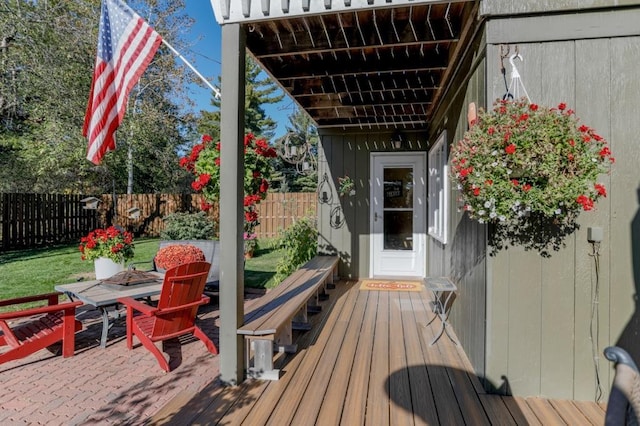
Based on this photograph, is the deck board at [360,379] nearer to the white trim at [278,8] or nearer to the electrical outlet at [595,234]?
the electrical outlet at [595,234]

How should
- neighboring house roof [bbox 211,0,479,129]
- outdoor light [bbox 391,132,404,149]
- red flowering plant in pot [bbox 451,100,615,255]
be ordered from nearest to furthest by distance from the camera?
red flowering plant in pot [bbox 451,100,615,255]
neighboring house roof [bbox 211,0,479,129]
outdoor light [bbox 391,132,404,149]

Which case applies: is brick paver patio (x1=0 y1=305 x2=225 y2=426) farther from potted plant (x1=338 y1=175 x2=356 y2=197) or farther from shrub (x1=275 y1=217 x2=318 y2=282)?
potted plant (x1=338 y1=175 x2=356 y2=197)

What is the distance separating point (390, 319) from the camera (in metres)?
3.94

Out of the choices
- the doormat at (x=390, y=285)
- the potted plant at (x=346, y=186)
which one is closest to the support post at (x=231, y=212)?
the doormat at (x=390, y=285)

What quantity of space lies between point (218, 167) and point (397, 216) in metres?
3.01

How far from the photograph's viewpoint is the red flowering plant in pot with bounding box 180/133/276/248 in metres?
4.53

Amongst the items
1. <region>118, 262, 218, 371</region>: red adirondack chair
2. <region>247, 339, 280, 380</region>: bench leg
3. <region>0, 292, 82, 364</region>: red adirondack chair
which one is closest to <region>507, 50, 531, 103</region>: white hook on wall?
<region>247, 339, 280, 380</region>: bench leg

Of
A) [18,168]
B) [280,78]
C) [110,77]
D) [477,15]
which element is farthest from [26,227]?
[477,15]

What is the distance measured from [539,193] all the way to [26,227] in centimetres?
1189

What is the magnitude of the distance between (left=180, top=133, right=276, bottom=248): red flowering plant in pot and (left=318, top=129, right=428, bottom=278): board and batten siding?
1.51 m

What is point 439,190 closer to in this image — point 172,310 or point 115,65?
point 172,310

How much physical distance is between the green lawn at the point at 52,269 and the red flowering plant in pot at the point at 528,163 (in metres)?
4.22

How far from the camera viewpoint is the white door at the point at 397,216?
5.91m

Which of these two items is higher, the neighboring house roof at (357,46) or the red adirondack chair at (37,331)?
the neighboring house roof at (357,46)
